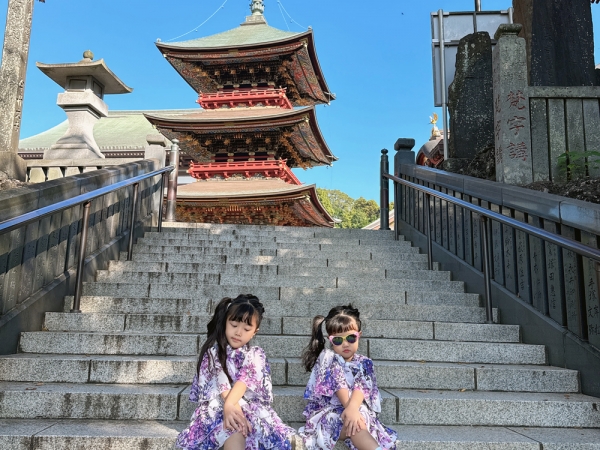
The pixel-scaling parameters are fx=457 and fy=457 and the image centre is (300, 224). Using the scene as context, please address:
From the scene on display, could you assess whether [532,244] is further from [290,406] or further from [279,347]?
[290,406]

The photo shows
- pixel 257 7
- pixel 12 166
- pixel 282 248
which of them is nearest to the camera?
pixel 282 248

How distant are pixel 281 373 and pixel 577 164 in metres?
3.57

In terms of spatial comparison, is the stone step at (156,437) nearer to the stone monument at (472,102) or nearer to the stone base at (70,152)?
the stone monument at (472,102)

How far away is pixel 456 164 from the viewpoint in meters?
6.39

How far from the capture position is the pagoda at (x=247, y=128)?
13836mm

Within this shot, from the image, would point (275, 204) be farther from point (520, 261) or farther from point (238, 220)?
point (520, 261)

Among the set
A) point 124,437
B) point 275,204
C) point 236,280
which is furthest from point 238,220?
point 124,437

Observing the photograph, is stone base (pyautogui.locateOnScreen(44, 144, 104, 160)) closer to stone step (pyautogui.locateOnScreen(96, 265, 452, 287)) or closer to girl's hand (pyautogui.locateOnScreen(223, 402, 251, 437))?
stone step (pyautogui.locateOnScreen(96, 265, 452, 287))

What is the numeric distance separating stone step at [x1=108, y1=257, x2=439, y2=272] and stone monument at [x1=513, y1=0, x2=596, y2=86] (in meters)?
3.39

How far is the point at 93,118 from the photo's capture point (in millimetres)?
7938

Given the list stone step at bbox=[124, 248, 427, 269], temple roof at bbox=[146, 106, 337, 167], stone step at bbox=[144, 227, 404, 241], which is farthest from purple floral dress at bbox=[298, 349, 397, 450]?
temple roof at bbox=[146, 106, 337, 167]

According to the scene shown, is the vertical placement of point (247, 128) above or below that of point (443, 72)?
above

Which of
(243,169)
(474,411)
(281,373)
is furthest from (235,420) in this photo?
(243,169)

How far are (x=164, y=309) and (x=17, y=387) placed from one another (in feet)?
4.01
